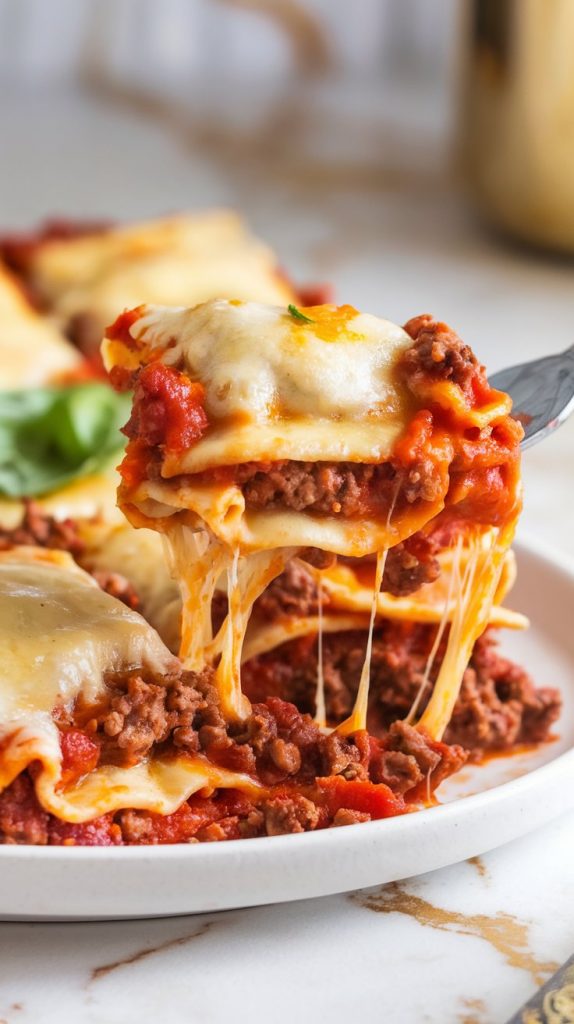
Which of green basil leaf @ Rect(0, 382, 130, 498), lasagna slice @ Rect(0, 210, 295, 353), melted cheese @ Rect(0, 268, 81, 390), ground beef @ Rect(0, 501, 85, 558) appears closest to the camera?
ground beef @ Rect(0, 501, 85, 558)

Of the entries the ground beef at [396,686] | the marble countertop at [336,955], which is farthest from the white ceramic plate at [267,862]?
the ground beef at [396,686]

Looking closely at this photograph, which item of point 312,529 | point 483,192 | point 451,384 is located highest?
point 451,384

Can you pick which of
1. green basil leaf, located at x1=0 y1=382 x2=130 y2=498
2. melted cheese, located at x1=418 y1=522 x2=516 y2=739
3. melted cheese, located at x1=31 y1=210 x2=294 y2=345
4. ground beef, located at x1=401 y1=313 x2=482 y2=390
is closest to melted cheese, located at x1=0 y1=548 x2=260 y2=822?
melted cheese, located at x1=418 y1=522 x2=516 y2=739

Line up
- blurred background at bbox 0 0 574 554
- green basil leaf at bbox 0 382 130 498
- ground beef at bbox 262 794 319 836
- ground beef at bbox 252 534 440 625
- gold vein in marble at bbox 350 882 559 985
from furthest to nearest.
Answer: blurred background at bbox 0 0 574 554 < green basil leaf at bbox 0 382 130 498 < ground beef at bbox 252 534 440 625 < ground beef at bbox 262 794 319 836 < gold vein in marble at bbox 350 882 559 985

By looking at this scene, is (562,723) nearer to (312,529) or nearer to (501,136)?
(312,529)

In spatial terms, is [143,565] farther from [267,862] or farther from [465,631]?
[267,862]

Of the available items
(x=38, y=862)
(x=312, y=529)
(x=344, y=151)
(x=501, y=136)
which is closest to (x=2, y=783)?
(x=38, y=862)

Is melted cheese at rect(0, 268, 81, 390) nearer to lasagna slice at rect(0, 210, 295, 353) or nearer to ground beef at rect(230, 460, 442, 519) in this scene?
lasagna slice at rect(0, 210, 295, 353)
